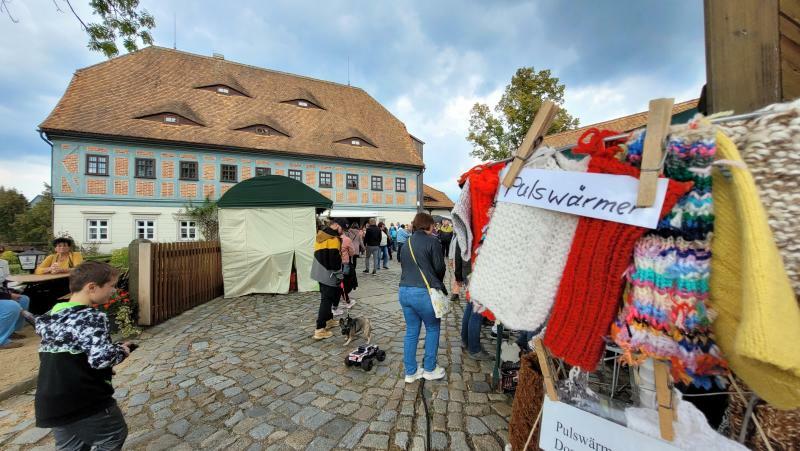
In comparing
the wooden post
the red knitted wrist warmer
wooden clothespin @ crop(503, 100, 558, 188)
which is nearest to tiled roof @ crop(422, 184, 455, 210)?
the wooden post

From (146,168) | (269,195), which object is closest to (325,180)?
Result: (146,168)

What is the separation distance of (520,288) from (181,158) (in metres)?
22.8

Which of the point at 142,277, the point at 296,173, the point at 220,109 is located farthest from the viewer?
the point at 220,109

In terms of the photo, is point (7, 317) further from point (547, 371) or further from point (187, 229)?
point (187, 229)

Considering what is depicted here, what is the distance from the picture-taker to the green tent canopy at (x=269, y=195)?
8055 millimetres

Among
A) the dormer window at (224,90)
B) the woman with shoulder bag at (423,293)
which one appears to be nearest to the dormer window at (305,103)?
the dormer window at (224,90)

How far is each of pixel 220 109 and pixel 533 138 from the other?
1001 inches

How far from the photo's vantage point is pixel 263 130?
21.8m

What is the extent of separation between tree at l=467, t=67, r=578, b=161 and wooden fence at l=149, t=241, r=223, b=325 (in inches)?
599

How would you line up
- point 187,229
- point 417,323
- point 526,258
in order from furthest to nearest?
point 187,229 → point 417,323 → point 526,258

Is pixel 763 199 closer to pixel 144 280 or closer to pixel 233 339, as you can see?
pixel 233 339

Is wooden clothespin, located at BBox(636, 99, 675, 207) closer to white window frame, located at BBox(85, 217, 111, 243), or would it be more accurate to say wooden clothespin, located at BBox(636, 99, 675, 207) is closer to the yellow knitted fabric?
the yellow knitted fabric

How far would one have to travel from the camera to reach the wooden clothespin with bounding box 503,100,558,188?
1.30 meters

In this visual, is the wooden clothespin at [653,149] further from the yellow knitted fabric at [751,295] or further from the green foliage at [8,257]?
the green foliage at [8,257]
